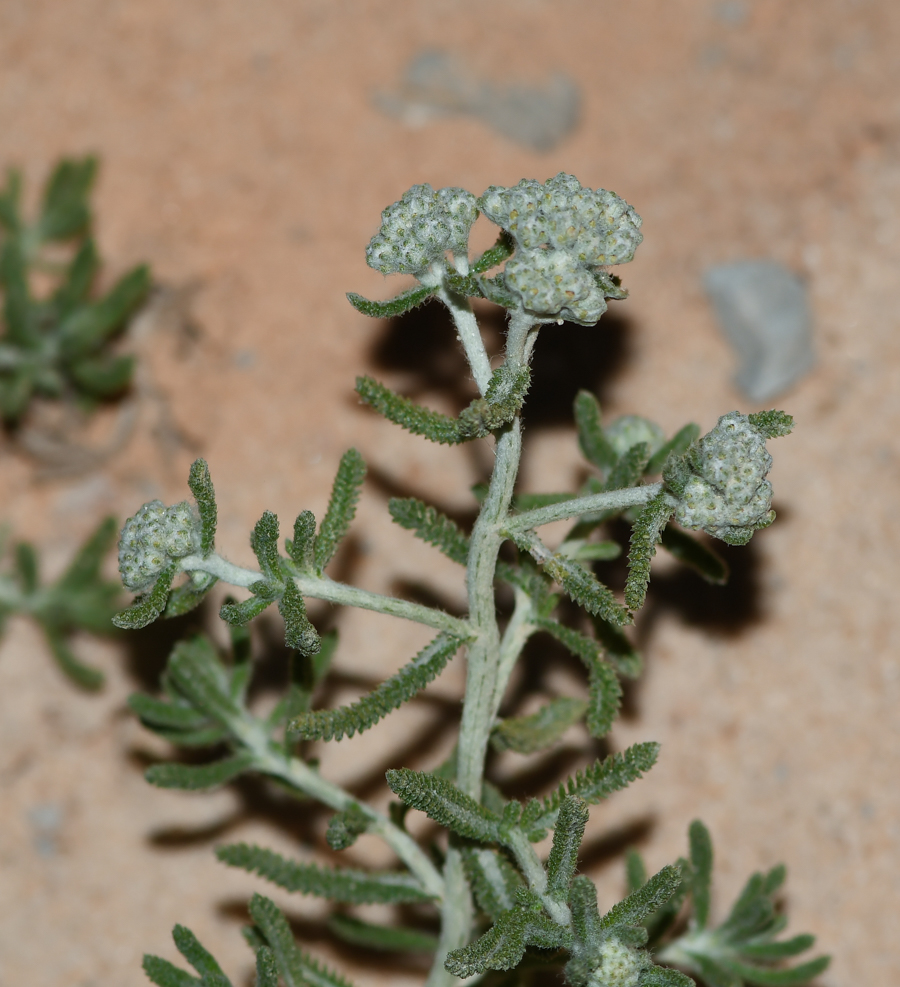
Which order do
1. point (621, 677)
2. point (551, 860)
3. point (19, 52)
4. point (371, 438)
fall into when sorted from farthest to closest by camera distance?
1. point (19, 52)
2. point (371, 438)
3. point (621, 677)
4. point (551, 860)

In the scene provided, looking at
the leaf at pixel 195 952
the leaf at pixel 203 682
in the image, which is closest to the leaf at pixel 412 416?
the leaf at pixel 203 682

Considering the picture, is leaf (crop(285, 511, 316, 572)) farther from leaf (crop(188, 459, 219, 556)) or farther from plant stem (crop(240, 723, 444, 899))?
plant stem (crop(240, 723, 444, 899))

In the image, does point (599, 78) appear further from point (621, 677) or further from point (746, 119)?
point (621, 677)

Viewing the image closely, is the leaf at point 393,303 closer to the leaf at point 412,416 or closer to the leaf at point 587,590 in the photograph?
the leaf at point 412,416

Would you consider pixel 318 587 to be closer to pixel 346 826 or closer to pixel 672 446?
pixel 346 826


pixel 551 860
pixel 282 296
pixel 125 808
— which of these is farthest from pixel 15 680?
pixel 551 860
